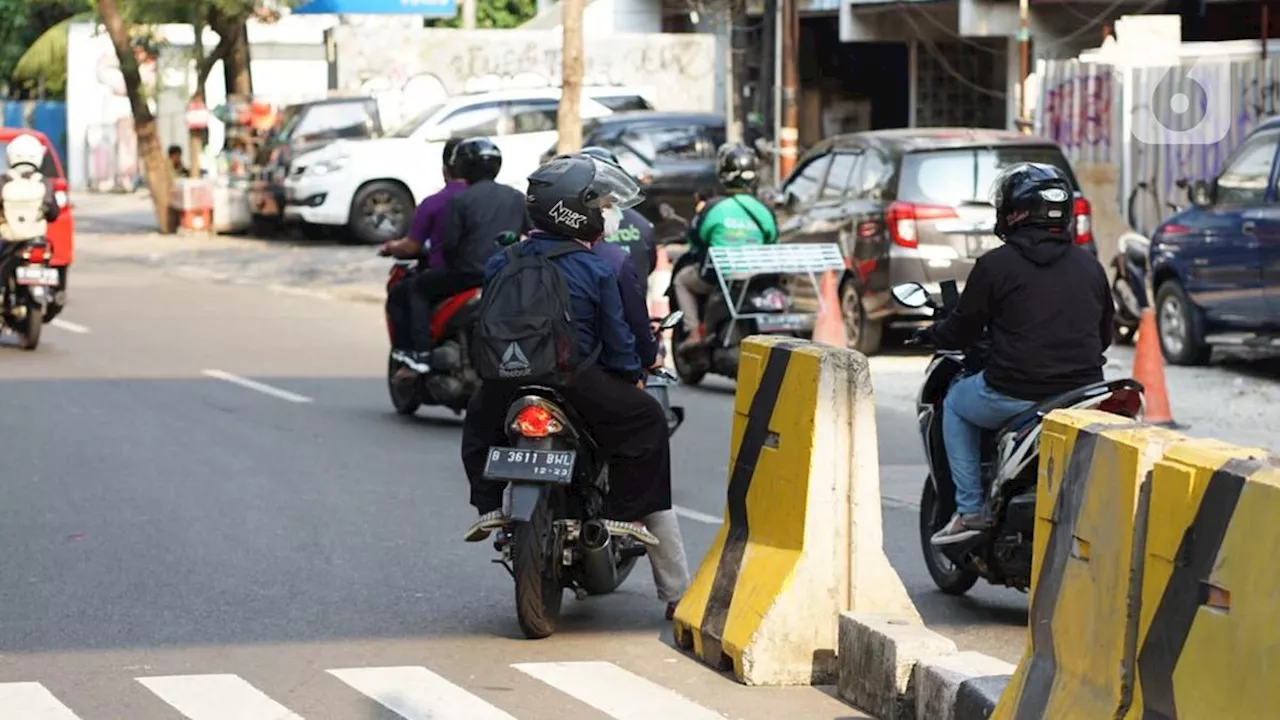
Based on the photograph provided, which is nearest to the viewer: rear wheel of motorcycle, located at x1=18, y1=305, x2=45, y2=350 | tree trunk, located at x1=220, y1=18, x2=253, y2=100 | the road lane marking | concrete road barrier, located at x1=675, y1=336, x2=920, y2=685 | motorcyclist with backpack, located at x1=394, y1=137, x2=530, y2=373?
concrete road barrier, located at x1=675, y1=336, x2=920, y2=685

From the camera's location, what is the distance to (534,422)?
7.52m

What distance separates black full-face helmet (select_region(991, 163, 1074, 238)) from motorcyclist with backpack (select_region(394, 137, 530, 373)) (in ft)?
15.8

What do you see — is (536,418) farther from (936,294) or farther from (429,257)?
(936,294)

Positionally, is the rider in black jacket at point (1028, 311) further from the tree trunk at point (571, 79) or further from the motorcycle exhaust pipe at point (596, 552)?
the tree trunk at point (571, 79)

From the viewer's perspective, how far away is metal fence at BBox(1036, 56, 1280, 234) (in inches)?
767

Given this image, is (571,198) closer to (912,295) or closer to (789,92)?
(912,295)

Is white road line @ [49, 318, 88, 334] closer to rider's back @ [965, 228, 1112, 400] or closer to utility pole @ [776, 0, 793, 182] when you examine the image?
utility pole @ [776, 0, 793, 182]

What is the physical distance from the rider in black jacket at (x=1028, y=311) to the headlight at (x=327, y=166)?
74.0ft

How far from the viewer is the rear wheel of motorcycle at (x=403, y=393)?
44.9 ft

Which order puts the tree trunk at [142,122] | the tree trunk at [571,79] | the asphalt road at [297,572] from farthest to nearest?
the tree trunk at [142,122], the tree trunk at [571,79], the asphalt road at [297,572]

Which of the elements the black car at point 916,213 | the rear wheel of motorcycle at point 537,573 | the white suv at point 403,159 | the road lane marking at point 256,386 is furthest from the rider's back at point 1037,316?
the white suv at point 403,159

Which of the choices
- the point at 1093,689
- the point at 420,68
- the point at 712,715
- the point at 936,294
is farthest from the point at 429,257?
the point at 420,68

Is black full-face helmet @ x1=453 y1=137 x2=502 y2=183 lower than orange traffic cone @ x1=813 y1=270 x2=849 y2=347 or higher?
higher

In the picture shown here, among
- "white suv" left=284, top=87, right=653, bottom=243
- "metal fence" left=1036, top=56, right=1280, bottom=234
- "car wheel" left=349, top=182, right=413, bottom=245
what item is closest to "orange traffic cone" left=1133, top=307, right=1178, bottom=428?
"metal fence" left=1036, top=56, right=1280, bottom=234
